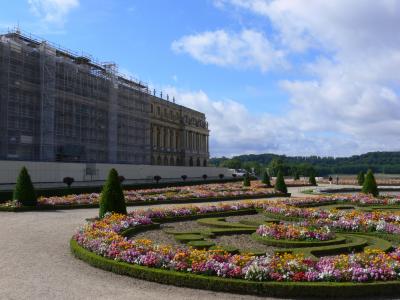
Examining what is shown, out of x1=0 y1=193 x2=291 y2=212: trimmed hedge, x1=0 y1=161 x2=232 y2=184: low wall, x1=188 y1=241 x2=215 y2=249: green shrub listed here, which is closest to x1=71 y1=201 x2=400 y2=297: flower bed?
x1=188 y1=241 x2=215 y2=249: green shrub

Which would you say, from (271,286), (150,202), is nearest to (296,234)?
(271,286)

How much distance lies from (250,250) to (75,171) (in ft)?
106

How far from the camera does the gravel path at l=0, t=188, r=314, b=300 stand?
26.7ft

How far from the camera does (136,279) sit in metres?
9.24

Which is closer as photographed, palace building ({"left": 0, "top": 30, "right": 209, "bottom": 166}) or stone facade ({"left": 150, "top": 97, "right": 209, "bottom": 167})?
palace building ({"left": 0, "top": 30, "right": 209, "bottom": 166})

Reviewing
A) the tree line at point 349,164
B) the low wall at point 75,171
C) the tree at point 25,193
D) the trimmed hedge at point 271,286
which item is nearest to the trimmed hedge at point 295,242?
the trimmed hedge at point 271,286

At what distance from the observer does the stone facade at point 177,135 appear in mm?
86581

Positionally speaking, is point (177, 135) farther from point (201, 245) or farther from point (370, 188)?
point (201, 245)

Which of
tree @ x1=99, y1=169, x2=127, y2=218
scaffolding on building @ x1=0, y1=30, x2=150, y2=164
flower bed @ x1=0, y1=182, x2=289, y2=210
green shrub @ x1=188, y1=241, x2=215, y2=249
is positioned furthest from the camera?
scaffolding on building @ x1=0, y1=30, x2=150, y2=164

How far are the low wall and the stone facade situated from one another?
2462 centimetres

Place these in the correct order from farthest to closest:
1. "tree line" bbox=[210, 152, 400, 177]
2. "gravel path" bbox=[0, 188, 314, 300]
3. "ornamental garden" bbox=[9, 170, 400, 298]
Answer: "tree line" bbox=[210, 152, 400, 177] < "ornamental garden" bbox=[9, 170, 400, 298] < "gravel path" bbox=[0, 188, 314, 300]

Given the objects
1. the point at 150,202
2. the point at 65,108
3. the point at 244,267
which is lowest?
the point at 244,267

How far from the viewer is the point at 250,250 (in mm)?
11406

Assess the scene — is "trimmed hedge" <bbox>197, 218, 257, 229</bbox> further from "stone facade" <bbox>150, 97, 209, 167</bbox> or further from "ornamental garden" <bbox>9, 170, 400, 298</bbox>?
"stone facade" <bbox>150, 97, 209, 167</bbox>
